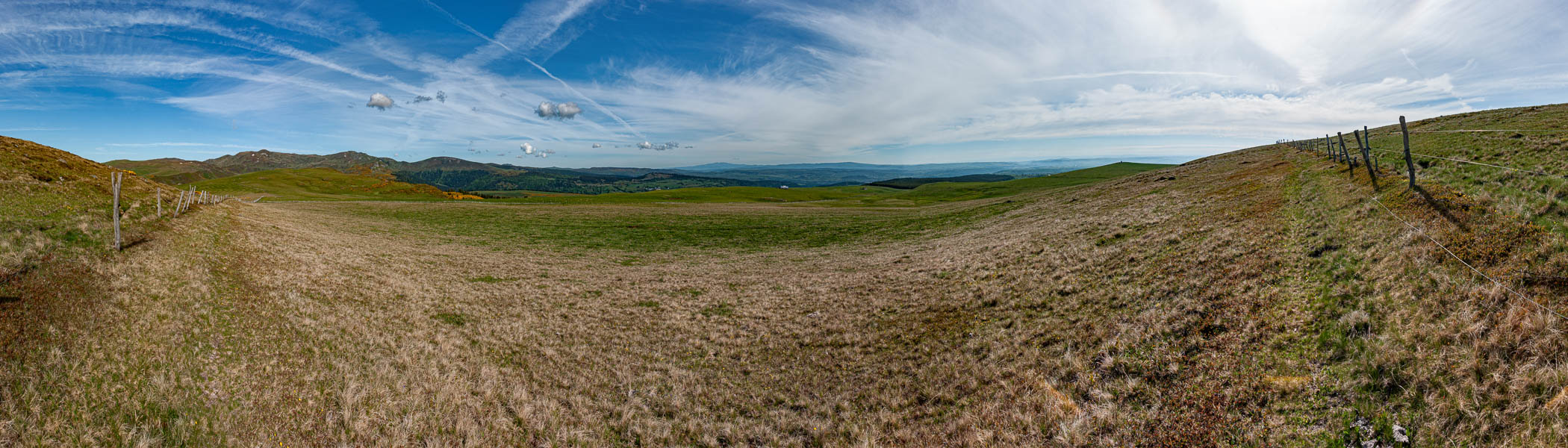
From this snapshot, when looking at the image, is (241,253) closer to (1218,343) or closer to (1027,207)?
(1218,343)

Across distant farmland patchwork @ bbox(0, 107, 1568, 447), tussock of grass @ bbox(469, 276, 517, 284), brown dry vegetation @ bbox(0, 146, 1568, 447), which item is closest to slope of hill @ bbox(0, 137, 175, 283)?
distant farmland patchwork @ bbox(0, 107, 1568, 447)

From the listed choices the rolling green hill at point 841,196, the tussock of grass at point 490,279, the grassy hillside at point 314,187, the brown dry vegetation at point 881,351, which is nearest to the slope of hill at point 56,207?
the brown dry vegetation at point 881,351

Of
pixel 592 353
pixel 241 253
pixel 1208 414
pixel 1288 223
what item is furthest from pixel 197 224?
pixel 1288 223

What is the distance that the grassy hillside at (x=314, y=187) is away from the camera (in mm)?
94750

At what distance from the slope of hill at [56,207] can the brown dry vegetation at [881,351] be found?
3.54 ft

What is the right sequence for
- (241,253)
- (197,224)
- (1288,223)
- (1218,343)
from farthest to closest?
(197,224)
(241,253)
(1288,223)
(1218,343)

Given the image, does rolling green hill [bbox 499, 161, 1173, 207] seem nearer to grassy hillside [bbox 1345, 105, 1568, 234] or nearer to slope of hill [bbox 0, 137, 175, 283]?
grassy hillside [bbox 1345, 105, 1568, 234]

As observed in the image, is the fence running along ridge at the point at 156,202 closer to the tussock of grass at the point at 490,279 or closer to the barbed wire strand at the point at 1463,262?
the tussock of grass at the point at 490,279

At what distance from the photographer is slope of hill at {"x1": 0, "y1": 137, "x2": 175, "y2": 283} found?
44.2ft

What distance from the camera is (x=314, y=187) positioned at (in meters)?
119

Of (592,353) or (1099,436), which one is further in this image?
(592,353)

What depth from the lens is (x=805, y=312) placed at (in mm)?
18188

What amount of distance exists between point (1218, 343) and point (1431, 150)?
27.7 m

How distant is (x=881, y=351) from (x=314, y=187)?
161 meters
